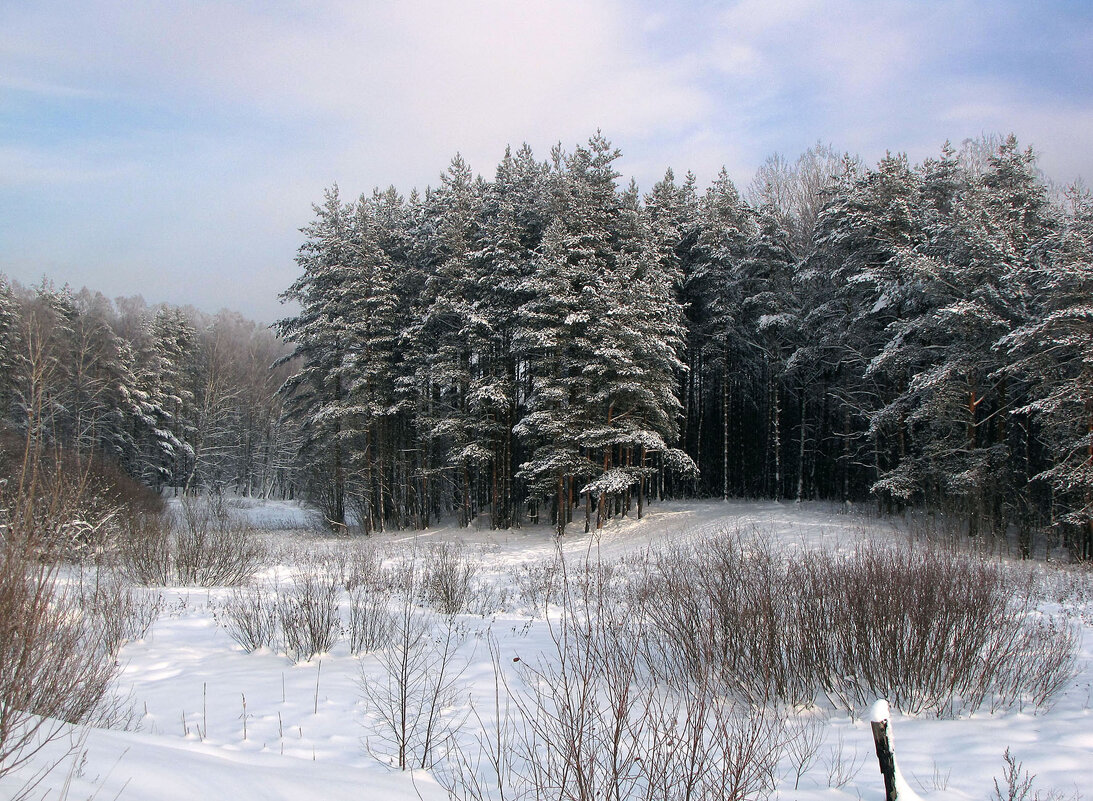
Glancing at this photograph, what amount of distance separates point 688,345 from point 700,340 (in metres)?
0.65

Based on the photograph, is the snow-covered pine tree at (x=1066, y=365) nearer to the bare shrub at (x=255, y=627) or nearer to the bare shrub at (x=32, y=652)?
the bare shrub at (x=255, y=627)

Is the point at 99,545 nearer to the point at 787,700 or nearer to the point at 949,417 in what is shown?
the point at 787,700

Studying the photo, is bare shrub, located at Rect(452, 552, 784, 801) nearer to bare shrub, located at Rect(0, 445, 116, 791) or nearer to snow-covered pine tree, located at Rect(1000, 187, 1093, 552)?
bare shrub, located at Rect(0, 445, 116, 791)

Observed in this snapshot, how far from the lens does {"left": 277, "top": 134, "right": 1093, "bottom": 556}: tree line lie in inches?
758

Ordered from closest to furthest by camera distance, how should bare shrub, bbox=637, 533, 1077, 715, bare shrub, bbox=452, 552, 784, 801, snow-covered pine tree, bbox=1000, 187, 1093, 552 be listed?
1. bare shrub, bbox=452, 552, 784, 801
2. bare shrub, bbox=637, 533, 1077, 715
3. snow-covered pine tree, bbox=1000, 187, 1093, 552

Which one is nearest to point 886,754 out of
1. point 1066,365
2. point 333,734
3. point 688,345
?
point 333,734

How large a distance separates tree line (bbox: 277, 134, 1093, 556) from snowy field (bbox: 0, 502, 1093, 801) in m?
11.1

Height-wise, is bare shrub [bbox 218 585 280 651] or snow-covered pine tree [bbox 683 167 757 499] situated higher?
snow-covered pine tree [bbox 683 167 757 499]

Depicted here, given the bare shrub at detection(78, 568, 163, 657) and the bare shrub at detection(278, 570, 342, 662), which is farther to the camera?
the bare shrub at detection(278, 570, 342, 662)

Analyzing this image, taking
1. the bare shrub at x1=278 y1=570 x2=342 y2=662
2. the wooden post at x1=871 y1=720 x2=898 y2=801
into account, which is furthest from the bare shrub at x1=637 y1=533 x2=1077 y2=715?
the bare shrub at x1=278 y1=570 x2=342 y2=662

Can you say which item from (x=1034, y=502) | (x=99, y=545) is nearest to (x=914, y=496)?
(x=1034, y=502)

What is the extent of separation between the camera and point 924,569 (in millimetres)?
6520

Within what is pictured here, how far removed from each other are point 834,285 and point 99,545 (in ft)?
84.0

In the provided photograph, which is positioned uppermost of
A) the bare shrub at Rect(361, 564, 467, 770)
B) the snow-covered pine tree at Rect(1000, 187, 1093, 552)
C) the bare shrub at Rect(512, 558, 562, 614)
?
the snow-covered pine tree at Rect(1000, 187, 1093, 552)
